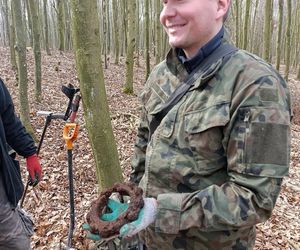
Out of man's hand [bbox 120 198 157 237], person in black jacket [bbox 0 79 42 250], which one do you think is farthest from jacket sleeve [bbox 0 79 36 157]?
man's hand [bbox 120 198 157 237]

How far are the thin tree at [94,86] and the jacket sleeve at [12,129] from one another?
28.1 inches

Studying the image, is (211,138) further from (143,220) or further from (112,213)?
(112,213)

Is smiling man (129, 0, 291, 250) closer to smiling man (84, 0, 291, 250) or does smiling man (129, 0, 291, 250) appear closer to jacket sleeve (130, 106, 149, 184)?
smiling man (84, 0, 291, 250)

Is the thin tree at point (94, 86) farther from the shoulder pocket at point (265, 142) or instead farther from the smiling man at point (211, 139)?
the shoulder pocket at point (265, 142)

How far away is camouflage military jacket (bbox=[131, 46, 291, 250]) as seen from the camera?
4.38 feet

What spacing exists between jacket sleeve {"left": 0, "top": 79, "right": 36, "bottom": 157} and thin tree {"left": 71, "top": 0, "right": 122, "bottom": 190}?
2.34 ft

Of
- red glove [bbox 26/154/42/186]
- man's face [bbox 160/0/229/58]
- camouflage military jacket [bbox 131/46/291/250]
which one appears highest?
man's face [bbox 160/0/229/58]

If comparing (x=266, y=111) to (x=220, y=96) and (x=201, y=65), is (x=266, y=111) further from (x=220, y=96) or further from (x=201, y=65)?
(x=201, y=65)

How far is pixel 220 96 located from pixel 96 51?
5.18ft

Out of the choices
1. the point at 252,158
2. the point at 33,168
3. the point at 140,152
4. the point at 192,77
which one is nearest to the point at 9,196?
the point at 33,168

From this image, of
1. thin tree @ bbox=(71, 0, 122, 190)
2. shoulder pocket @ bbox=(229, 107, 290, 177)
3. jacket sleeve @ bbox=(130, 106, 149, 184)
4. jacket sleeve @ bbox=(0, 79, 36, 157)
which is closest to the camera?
shoulder pocket @ bbox=(229, 107, 290, 177)

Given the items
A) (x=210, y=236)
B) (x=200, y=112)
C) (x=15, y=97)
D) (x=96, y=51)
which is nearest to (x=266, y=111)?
(x=200, y=112)

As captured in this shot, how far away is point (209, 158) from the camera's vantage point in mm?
1521

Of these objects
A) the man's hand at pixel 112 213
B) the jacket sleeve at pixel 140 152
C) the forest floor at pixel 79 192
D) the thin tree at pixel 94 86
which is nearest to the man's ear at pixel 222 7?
the jacket sleeve at pixel 140 152
